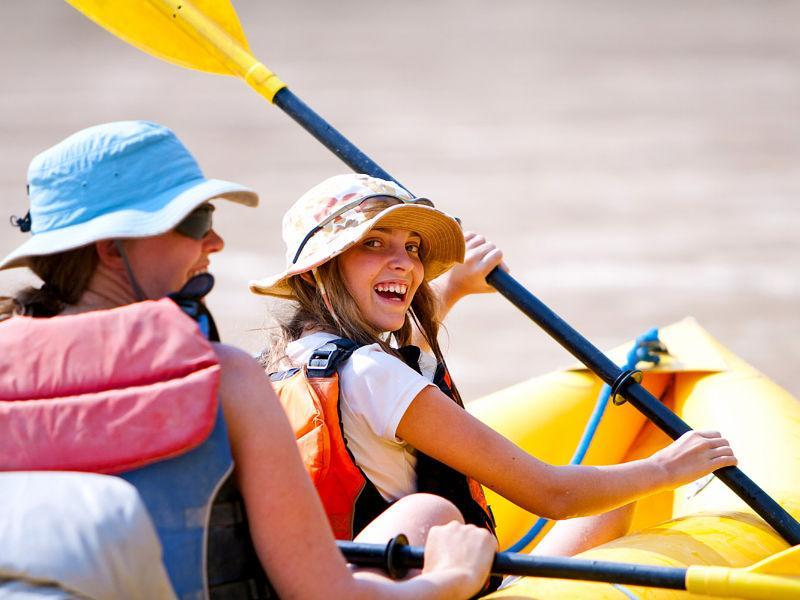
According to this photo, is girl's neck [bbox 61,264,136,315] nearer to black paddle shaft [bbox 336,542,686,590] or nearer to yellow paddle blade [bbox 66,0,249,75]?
black paddle shaft [bbox 336,542,686,590]

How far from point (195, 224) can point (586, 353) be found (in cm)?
150

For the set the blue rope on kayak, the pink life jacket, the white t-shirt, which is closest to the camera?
the pink life jacket

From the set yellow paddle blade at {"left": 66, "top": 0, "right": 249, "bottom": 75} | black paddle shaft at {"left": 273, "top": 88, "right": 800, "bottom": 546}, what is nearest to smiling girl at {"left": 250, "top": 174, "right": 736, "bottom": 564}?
black paddle shaft at {"left": 273, "top": 88, "right": 800, "bottom": 546}

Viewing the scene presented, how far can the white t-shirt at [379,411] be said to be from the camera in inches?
95.3

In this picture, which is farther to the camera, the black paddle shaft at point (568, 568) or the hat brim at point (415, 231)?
the hat brim at point (415, 231)

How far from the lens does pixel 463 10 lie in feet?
47.9

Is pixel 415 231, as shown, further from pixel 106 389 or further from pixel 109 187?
pixel 106 389

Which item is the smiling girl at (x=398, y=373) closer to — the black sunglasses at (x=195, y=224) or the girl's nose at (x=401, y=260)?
the girl's nose at (x=401, y=260)

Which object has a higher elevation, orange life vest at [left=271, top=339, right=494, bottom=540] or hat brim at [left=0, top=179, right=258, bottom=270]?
hat brim at [left=0, top=179, right=258, bottom=270]

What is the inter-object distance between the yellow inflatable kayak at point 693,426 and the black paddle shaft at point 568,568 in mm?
293

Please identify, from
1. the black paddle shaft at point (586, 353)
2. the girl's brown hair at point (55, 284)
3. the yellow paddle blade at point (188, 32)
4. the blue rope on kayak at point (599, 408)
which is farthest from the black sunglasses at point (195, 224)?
the blue rope on kayak at point (599, 408)

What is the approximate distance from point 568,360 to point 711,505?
12.9 ft

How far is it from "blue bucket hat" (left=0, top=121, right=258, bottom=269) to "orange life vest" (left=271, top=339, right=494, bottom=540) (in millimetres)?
659

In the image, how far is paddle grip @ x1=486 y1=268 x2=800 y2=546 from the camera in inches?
110
